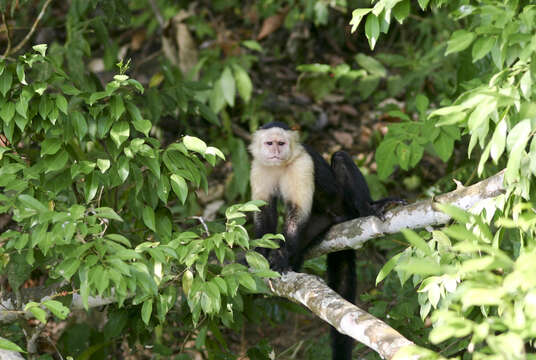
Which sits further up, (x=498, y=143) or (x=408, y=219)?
(x=498, y=143)

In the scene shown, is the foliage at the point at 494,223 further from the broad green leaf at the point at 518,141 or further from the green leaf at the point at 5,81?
the green leaf at the point at 5,81

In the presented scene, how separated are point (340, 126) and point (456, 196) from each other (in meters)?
4.37

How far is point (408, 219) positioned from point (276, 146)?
106 cm

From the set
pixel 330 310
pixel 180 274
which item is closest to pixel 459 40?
pixel 330 310

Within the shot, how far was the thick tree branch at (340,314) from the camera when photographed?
2.20m

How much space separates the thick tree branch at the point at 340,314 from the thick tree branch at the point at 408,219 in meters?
0.38

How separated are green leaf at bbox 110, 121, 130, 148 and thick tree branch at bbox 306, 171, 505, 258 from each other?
1.23 metres

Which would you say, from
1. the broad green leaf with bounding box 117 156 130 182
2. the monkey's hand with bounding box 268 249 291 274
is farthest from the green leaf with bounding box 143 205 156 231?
the monkey's hand with bounding box 268 249 291 274

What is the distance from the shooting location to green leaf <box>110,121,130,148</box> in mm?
2689

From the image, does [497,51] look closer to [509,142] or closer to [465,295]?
[509,142]

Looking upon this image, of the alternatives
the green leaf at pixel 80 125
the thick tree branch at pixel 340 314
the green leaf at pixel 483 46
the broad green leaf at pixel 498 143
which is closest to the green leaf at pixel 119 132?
the green leaf at pixel 80 125

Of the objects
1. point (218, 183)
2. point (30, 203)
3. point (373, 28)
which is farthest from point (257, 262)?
point (218, 183)

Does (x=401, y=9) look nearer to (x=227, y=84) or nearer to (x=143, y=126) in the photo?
(x=143, y=126)

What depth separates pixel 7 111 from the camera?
269 centimetres
